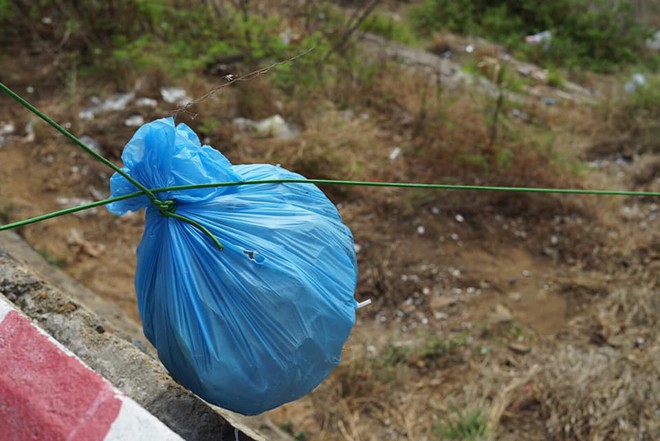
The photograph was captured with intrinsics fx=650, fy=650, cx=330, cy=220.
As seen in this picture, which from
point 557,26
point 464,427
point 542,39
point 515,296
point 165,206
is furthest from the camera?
point 557,26

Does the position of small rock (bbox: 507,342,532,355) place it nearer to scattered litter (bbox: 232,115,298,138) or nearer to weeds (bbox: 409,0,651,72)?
scattered litter (bbox: 232,115,298,138)

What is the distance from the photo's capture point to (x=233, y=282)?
1.39 m

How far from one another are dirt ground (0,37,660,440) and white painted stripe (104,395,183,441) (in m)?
1.51

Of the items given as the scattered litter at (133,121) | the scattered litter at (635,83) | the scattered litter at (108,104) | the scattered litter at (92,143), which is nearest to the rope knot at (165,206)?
the scattered litter at (92,143)

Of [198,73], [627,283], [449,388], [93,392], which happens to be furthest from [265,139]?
[93,392]

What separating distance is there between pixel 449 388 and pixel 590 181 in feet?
6.70

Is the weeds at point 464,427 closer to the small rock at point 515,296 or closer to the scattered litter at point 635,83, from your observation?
the small rock at point 515,296

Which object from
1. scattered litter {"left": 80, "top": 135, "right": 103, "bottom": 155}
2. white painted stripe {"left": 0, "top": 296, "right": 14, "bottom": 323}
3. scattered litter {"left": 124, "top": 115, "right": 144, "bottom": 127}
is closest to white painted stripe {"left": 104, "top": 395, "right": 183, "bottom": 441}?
white painted stripe {"left": 0, "top": 296, "right": 14, "bottom": 323}

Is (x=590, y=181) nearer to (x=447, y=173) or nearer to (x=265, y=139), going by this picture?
(x=447, y=173)

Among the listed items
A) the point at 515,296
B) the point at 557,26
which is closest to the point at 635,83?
the point at 557,26

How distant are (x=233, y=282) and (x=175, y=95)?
10.4 feet

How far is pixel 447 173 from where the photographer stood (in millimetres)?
4078

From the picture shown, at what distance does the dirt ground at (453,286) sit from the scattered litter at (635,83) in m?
1.19

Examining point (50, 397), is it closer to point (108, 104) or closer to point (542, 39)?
point (108, 104)
